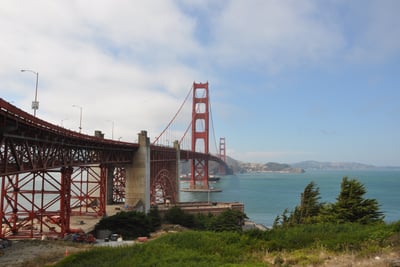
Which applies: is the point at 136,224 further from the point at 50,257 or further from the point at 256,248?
the point at 256,248

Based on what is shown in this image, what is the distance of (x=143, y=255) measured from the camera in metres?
11.1

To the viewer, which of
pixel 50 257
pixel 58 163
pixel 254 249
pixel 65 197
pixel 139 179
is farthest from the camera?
pixel 139 179

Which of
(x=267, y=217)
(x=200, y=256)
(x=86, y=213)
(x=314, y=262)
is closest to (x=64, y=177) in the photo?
(x=86, y=213)

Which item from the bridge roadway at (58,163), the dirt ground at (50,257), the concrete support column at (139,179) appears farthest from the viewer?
the concrete support column at (139,179)

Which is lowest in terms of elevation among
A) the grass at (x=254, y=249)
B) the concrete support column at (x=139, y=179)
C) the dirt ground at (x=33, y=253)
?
the dirt ground at (x=33, y=253)

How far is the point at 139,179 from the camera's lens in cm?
4088

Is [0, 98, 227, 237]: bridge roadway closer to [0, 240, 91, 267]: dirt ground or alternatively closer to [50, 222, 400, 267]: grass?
[0, 240, 91, 267]: dirt ground

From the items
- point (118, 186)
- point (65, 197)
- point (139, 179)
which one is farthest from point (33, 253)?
point (118, 186)

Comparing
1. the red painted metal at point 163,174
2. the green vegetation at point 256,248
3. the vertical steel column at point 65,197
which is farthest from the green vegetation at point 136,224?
the red painted metal at point 163,174

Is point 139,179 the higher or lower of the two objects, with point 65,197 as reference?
higher

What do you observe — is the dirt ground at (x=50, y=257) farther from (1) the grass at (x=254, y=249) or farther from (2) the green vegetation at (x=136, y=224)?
(2) the green vegetation at (x=136, y=224)

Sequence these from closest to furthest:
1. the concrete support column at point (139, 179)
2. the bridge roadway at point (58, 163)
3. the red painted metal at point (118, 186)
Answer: the bridge roadway at point (58, 163)
the concrete support column at point (139, 179)
the red painted metal at point (118, 186)

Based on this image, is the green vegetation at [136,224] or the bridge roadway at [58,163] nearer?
the bridge roadway at [58,163]

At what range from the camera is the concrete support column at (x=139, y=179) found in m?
40.8
